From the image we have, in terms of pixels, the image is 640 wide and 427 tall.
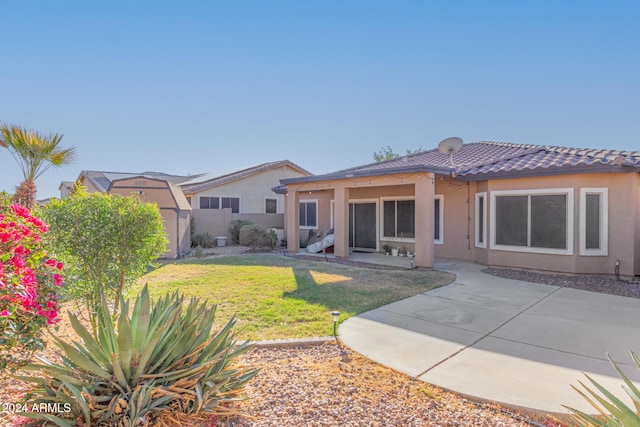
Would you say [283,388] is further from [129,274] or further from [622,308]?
[622,308]

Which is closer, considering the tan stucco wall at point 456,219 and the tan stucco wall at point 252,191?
the tan stucco wall at point 456,219

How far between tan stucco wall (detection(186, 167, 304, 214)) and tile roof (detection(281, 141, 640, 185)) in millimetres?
9148

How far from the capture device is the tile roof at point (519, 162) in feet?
31.9

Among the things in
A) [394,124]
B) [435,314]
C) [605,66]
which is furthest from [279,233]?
[605,66]

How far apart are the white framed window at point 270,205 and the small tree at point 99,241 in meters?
20.3

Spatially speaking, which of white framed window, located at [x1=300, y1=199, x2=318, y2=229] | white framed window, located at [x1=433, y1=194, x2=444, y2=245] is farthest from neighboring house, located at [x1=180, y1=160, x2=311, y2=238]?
white framed window, located at [x1=433, y1=194, x2=444, y2=245]

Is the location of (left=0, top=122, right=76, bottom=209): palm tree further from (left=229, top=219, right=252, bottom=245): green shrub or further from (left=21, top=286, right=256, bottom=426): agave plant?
(left=21, top=286, right=256, bottom=426): agave plant

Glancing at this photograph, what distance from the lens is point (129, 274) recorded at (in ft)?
17.2

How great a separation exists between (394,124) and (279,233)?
40.0ft

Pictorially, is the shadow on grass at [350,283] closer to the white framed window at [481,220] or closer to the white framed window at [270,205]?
the white framed window at [481,220]

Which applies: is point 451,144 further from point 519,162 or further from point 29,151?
point 29,151

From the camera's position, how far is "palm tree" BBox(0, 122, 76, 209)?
1225 cm

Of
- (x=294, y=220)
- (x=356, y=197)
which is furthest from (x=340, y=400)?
(x=356, y=197)

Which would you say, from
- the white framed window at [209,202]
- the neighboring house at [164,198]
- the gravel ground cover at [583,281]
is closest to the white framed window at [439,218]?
the gravel ground cover at [583,281]
